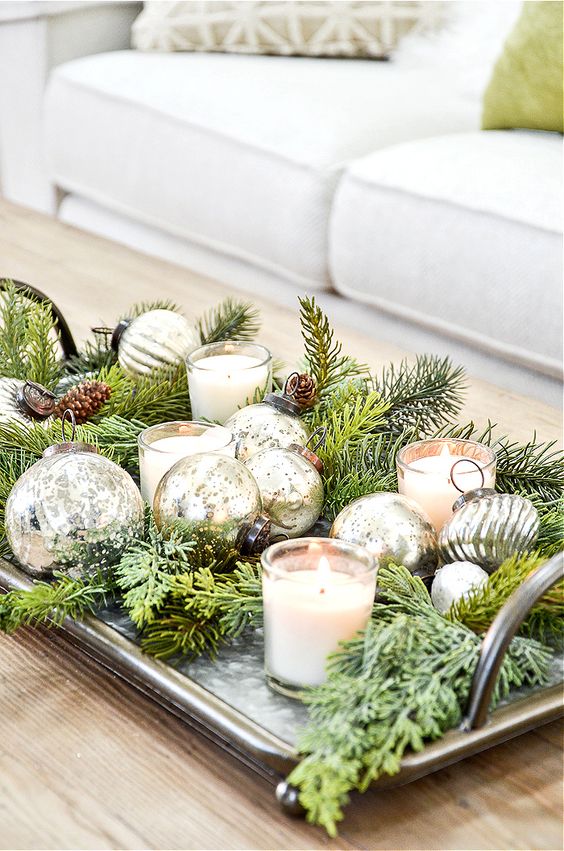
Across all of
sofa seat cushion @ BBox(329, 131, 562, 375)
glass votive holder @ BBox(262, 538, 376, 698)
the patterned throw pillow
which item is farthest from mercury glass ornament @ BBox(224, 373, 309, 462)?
the patterned throw pillow

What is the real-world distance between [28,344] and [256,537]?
425 mm

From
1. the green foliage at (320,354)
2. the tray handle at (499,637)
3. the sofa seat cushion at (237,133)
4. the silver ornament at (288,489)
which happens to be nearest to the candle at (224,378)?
the green foliage at (320,354)

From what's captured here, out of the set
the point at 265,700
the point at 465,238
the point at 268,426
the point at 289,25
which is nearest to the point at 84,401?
Result: the point at 268,426

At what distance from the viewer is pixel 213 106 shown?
2.08 m

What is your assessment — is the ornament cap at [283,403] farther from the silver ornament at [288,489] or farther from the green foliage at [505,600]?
the green foliage at [505,600]

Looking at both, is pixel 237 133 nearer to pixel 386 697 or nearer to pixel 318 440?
pixel 318 440

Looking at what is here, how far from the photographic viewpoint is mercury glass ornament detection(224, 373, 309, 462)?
852 millimetres

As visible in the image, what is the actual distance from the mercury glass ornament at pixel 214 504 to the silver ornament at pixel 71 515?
30 mm

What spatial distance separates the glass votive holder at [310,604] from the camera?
24.1 inches

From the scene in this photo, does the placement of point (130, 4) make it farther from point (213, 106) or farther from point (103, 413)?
point (103, 413)

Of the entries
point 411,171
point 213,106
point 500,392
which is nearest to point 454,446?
point 500,392

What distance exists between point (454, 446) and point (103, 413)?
32 cm

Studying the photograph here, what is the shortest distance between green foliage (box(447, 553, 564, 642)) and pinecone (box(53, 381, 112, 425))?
1.31ft

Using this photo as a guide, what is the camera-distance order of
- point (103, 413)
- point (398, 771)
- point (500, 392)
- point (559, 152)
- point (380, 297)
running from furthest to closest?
point (380, 297)
point (559, 152)
point (500, 392)
point (103, 413)
point (398, 771)
